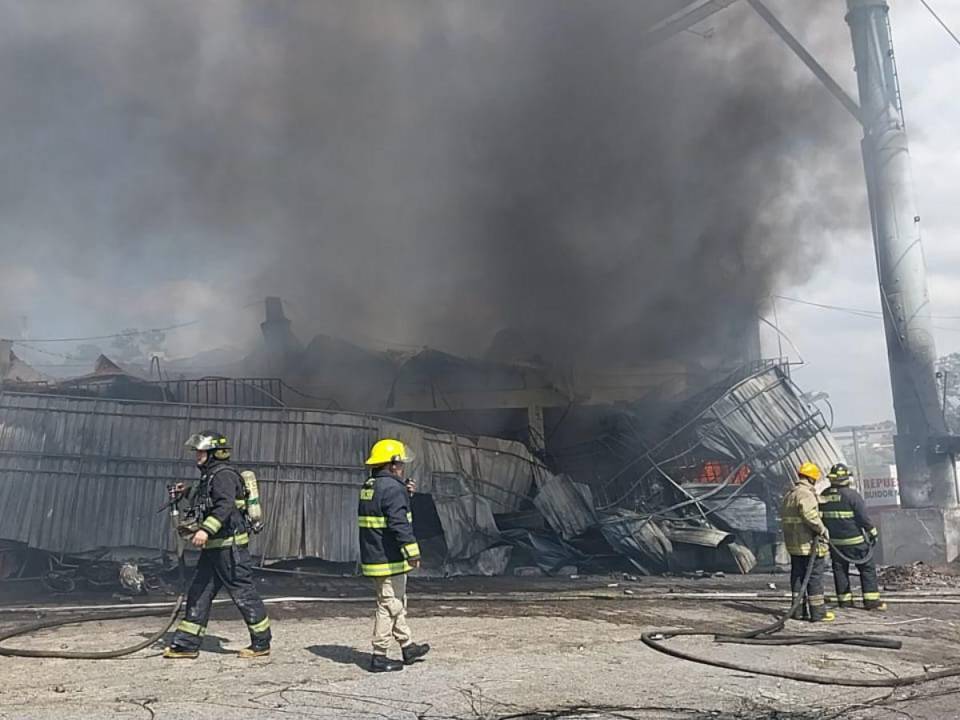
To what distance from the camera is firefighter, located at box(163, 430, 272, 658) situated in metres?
4.98

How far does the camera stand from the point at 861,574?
762cm

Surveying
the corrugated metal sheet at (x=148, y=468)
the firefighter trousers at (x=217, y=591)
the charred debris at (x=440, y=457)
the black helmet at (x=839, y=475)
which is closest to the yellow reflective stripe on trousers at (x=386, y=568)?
the firefighter trousers at (x=217, y=591)

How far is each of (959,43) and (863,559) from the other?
1159cm

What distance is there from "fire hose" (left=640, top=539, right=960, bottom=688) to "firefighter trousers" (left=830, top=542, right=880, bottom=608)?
2.77ft

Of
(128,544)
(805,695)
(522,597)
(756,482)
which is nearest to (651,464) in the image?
(756,482)

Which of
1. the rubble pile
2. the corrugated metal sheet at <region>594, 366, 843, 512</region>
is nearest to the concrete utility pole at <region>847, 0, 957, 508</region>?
the corrugated metal sheet at <region>594, 366, 843, 512</region>

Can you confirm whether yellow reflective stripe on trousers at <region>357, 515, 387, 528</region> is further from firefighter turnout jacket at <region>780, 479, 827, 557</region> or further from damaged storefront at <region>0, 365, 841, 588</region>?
damaged storefront at <region>0, 365, 841, 588</region>

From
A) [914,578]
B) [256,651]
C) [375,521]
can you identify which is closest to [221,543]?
[256,651]

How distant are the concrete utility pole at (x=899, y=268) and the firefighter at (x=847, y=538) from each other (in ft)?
19.4

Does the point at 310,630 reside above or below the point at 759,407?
below

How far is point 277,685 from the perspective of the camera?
4.39 meters

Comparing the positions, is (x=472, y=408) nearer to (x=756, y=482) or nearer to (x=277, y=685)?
(x=756, y=482)

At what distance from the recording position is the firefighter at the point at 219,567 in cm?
498

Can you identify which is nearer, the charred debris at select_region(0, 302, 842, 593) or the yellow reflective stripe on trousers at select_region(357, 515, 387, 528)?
the yellow reflective stripe on trousers at select_region(357, 515, 387, 528)
